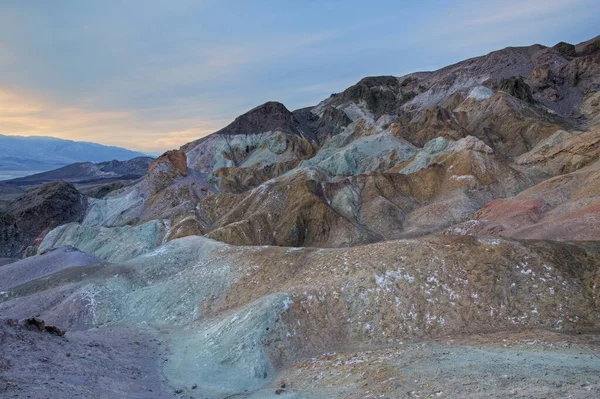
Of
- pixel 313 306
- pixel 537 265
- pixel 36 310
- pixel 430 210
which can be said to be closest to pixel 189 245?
pixel 36 310

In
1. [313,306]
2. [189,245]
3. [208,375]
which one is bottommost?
[208,375]

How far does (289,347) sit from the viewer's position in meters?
19.2

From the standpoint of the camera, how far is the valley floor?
11102 millimetres

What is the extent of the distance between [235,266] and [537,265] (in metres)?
18.2

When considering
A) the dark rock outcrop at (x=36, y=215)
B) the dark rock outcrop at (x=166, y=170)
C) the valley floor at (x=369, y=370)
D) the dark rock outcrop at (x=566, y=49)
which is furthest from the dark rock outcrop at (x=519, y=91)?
the dark rock outcrop at (x=36, y=215)

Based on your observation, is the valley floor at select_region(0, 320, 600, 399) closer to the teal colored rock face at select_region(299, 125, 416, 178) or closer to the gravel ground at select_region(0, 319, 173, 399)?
the gravel ground at select_region(0, 319, 173, 399)

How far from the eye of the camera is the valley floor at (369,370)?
11102mm

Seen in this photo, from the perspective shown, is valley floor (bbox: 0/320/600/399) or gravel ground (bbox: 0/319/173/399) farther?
gravel ground (bbox: 0/319/173/399)

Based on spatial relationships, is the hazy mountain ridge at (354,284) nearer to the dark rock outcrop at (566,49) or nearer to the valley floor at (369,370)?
the valley floor at (369,370)

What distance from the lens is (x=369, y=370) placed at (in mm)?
14781

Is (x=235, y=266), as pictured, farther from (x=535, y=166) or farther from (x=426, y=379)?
(x=535, y=166)

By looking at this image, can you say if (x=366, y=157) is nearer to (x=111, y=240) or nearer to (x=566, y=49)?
(x=111, y=240)

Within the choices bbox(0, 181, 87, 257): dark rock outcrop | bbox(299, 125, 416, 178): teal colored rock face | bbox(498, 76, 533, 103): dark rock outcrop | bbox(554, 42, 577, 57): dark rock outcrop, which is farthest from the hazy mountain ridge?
bbox(554, 42, 577, 57): dark rock outcrop

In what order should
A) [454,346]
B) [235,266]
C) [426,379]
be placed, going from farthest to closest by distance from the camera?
[235,266]
[454,346]
[426,379]
